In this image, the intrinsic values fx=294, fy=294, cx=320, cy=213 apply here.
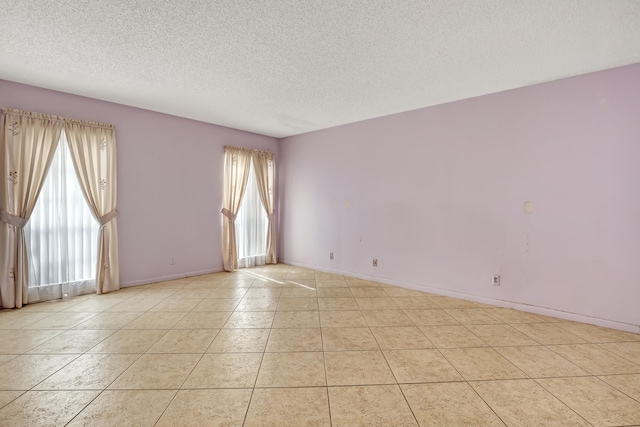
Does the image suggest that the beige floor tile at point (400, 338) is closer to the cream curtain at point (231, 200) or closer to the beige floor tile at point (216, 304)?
the beige floor tile at point (216, 304)

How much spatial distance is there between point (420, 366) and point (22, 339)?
12.0 feet

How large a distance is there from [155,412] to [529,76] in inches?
183

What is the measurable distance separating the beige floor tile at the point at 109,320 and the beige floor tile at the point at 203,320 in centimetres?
59

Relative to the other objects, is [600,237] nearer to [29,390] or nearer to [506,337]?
[506,337]

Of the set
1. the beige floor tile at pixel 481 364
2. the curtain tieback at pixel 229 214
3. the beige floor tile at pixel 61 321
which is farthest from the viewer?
the curtain tieback at pixel 229 214

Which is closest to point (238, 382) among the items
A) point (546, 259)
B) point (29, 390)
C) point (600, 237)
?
point (29, 390)

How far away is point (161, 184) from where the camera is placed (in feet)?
15.9

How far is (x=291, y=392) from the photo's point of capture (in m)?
2.05

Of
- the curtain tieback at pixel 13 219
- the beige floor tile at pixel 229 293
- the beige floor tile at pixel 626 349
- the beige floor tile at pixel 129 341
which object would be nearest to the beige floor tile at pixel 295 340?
the beige floor tile at pixel 129 341

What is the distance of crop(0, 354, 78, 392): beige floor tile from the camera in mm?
2109

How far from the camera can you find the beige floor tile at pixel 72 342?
260 cm

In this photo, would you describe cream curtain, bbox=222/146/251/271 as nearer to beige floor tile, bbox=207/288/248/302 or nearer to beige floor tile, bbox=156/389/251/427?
beige floor tile, bbox=207/288/248/302

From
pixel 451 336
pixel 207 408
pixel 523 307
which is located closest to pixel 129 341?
pixel 207 408

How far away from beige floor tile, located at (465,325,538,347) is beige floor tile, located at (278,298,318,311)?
183cm
